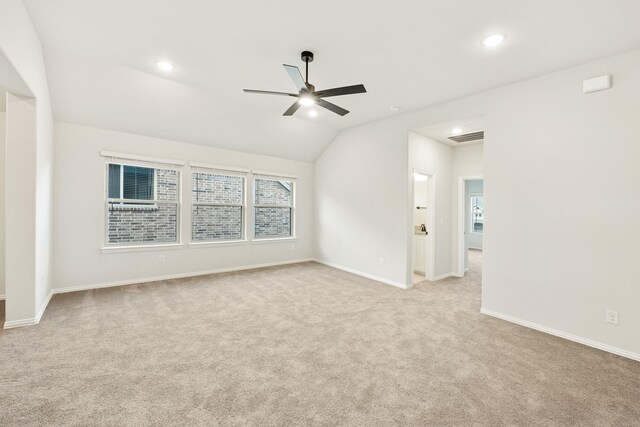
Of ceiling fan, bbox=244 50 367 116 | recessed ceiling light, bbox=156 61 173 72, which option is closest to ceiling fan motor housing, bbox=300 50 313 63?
ceiling fan, bbox=244 50 367 116

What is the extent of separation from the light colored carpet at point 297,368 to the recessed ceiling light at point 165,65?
304 centimetres

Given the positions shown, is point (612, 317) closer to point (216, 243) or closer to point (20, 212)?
point (216, 243)

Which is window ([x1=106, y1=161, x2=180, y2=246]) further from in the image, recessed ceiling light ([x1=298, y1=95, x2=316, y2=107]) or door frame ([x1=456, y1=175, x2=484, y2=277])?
door frame ([x1=456, y1=175, x2=484, y2=277])

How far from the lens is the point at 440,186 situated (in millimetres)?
5406

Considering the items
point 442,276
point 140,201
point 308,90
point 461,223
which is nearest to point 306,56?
point 308,90

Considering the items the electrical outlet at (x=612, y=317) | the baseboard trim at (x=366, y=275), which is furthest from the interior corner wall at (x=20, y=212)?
the electrical outlet at (x=612, y=317)

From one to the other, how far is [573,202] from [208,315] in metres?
4.34

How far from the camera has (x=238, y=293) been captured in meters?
4.32

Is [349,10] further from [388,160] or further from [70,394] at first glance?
[70,394]

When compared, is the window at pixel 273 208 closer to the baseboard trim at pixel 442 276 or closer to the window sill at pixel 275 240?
the window sill at pixel 275 240

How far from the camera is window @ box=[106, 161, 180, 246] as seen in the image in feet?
15.3

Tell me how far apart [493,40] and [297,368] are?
11.4 feet

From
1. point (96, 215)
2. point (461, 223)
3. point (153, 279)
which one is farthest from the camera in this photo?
point (461, 223)

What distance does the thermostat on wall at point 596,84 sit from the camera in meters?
2.78
